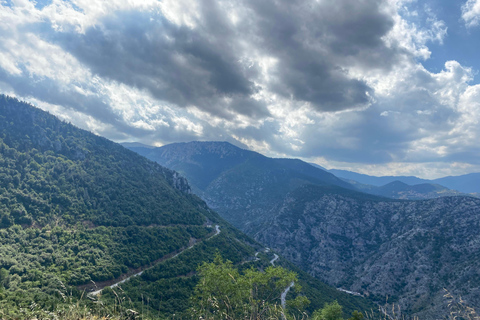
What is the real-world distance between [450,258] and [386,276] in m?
35.2

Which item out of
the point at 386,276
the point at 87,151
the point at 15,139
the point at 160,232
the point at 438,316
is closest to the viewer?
the point at 438,316

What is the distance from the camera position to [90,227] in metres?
99.1

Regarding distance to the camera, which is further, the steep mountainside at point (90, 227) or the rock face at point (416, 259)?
the rock face at point (416, 259)

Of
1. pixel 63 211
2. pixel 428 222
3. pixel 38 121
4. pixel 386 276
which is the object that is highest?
pixel 38 121

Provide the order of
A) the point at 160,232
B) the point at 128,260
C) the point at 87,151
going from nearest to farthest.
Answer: the point at 128,260 < the point at 160,232 < the point at 87,151

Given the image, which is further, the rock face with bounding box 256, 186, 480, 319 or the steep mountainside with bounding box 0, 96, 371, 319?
the rock face with bounding box 256, 186, 480, 319

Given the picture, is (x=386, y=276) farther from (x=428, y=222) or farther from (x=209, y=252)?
(x=209, y=252)

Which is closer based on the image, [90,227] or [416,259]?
[90,227]

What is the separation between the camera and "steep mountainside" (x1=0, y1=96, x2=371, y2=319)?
210 ft

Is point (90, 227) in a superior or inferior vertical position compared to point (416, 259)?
inferior

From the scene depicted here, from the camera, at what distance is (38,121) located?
15788 cm

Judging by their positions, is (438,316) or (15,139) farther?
(15,139)

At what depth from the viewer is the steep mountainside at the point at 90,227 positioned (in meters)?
64.1

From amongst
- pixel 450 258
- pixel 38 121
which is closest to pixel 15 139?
pixel 38 121
